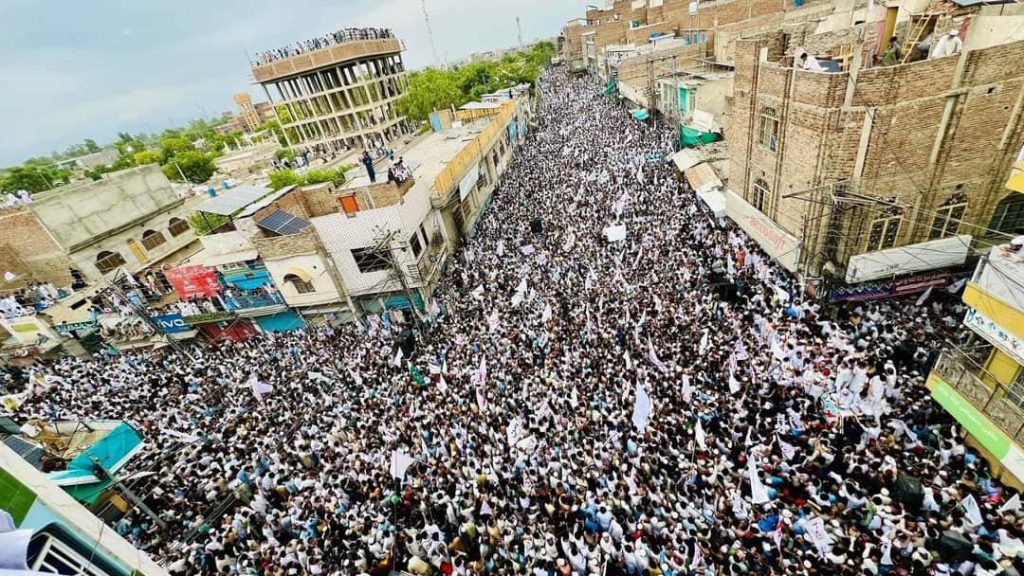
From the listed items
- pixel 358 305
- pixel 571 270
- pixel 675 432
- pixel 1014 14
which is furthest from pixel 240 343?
pixel 1014 14

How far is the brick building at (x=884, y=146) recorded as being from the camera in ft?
36.4

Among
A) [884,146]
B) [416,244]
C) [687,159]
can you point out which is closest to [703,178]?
[687,159]

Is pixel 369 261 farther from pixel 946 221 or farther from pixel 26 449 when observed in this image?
pixel 946 221

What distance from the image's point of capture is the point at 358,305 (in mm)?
19531

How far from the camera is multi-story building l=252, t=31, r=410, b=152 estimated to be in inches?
1911

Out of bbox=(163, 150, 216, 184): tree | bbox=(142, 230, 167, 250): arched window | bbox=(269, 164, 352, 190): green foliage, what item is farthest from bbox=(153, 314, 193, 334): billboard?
bbox=(163, 150, 216, 184): tree

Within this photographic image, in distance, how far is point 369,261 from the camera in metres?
18.1

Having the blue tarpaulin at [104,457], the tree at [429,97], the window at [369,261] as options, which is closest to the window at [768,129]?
the window at [369,261]

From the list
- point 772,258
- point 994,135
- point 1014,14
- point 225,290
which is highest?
point 1014,14

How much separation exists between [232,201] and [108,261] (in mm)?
10595

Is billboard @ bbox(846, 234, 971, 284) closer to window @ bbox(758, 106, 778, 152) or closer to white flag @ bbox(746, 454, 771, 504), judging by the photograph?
window @ bbox(758, 106, 778, 152)

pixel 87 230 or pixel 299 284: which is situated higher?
pixel 87 230

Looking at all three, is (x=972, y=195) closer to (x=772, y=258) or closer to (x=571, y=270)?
(x=772, y=258)

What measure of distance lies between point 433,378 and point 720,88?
71.5 ft
